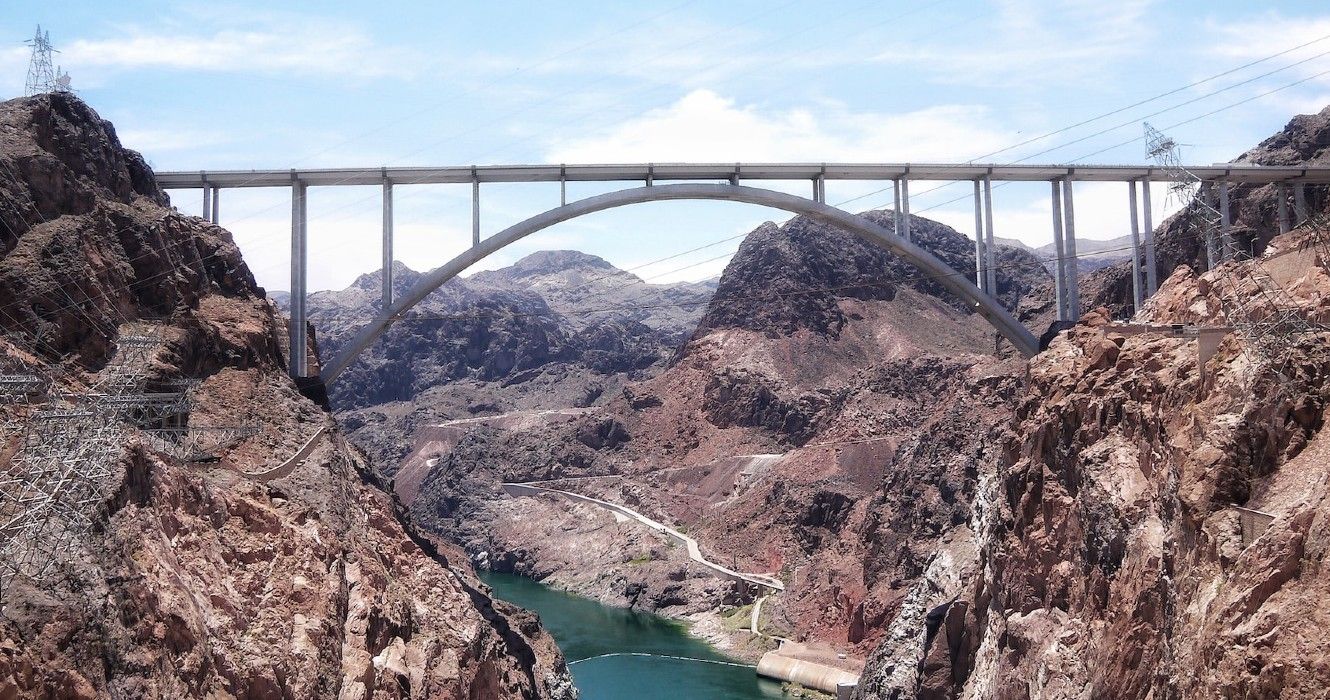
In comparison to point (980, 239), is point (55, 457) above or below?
below

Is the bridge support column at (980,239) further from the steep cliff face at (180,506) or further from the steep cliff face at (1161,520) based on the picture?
the steep cliff face at (180,506)

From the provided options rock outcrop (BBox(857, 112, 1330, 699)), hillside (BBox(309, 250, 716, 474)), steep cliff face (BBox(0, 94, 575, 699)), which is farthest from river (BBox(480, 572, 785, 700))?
hillside (BBox(309, 250, 716, 474))

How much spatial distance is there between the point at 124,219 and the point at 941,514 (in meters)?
35.3

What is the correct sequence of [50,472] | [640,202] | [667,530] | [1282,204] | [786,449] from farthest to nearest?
[786,449], [667,530], [1282,204], [640,202], [50,472]

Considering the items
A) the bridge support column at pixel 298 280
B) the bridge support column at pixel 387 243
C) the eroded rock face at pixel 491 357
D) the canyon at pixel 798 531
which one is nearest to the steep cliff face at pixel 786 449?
the canyon at pixel 798 531

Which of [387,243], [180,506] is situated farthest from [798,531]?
[180,506]

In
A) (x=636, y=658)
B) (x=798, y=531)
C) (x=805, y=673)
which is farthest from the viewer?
(x=798, y=531)

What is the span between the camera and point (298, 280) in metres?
42.4

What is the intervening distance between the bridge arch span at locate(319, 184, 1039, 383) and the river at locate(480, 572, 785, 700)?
63.6 ft

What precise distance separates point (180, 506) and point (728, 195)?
23056 mm

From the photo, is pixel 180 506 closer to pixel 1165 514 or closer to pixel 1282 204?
pixel 1165 514

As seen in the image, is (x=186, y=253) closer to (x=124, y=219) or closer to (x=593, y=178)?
(x=124, y=219)

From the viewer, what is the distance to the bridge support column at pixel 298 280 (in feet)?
139

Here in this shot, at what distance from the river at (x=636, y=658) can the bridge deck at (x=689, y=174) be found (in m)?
21.9
